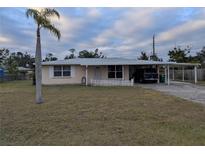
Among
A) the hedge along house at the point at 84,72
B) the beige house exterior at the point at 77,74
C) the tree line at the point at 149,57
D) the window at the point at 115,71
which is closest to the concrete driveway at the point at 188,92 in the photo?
the hedge along house at the point at 84,72

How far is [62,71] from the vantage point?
2638cm

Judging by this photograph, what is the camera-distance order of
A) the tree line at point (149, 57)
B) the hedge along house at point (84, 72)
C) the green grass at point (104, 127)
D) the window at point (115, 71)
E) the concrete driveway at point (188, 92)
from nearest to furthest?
1. the green grass at point (104, 127)
2. the concrete driveway at point (188, 92)
3. the hedge along house at point (84, 72)
4. the window at point (115, 71)
5. the tree line at point (149, 57)

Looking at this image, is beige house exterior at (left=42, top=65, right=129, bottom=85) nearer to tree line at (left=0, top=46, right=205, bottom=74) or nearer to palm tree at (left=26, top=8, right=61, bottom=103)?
palm tree at (left=26, top=8, right=61, bottom=103)

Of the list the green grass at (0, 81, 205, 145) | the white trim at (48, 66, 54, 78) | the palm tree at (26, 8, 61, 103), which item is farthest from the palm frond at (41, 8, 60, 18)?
the white trim at (48, 66, 54, 78)

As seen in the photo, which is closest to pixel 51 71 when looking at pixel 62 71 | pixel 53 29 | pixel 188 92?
pixel 62 71

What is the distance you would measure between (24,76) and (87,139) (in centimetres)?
4691

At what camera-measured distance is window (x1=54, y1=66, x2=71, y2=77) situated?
86.3 ft

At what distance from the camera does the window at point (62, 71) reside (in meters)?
26.3

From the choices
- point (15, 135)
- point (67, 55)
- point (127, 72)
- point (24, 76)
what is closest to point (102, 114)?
point (15, 135)

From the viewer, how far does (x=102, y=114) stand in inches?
338

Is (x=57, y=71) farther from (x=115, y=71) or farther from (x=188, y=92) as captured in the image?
(x=188, y=92)

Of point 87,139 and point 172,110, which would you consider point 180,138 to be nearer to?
point 87,139

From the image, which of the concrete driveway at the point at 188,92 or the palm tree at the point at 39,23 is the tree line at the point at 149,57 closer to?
the concrete driveway at the point at 188,92
